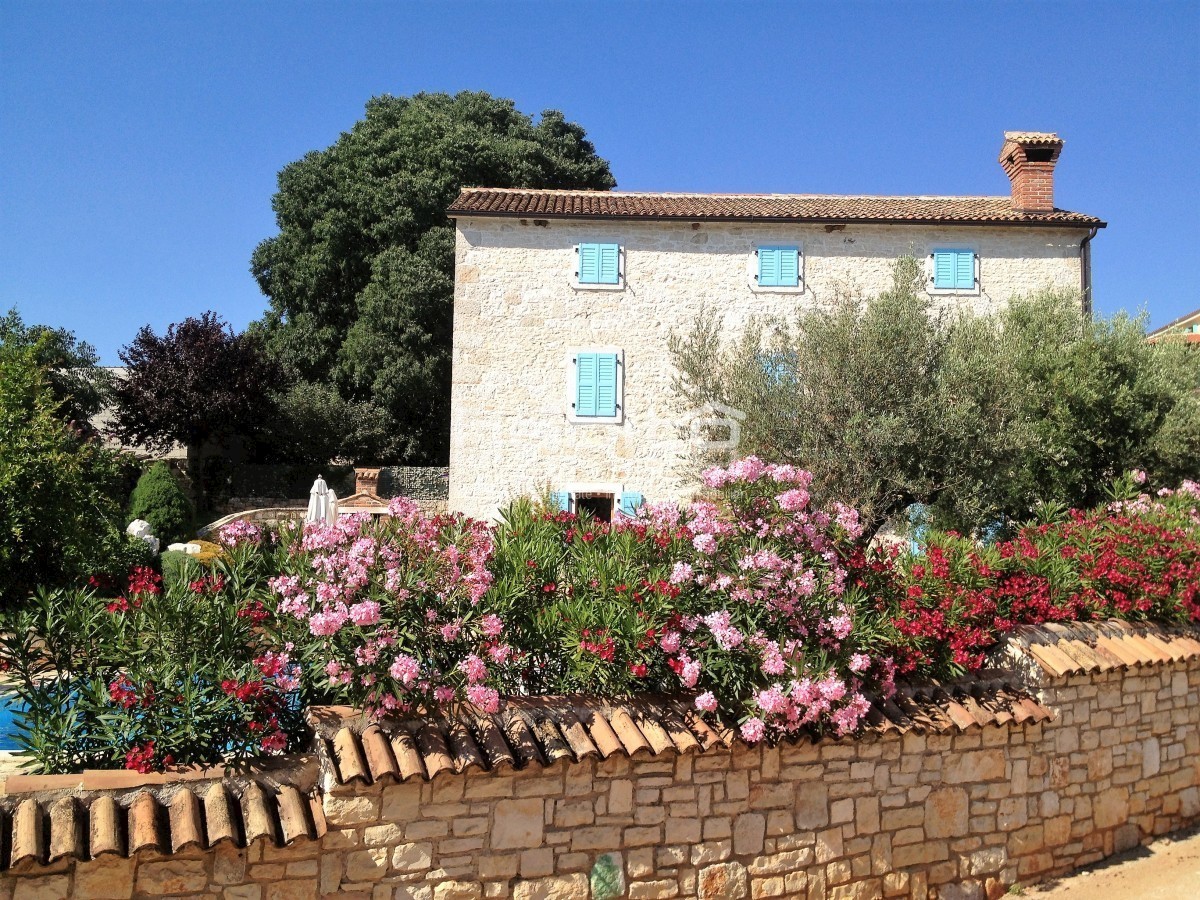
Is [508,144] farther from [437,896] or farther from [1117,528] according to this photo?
[437,896]

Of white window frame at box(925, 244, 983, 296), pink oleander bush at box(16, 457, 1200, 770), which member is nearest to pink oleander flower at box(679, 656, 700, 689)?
pink oleander bush at box(16, 457, 1200, 770)

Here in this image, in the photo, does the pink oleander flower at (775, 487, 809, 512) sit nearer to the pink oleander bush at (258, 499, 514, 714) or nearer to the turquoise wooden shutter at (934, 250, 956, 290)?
the pink oleander bush at (258, 499, 514, 714)

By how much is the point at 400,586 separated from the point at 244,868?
1.41 metres

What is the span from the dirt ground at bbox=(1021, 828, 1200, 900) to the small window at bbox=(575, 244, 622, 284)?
1260cm

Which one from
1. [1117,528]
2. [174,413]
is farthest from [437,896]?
[174,413]

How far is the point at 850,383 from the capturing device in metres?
8.94

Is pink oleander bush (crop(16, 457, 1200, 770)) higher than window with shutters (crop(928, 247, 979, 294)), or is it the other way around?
window with shutters (crop(928, 247, 979, 294))

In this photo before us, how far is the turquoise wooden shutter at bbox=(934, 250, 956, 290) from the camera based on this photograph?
16.4 meters

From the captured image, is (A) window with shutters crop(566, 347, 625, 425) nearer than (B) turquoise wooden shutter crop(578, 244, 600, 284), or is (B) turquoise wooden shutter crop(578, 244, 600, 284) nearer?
(A) window with shutters crop(566, 347, 625, 425)

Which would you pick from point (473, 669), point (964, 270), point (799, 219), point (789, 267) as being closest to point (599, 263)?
point (789, 267)

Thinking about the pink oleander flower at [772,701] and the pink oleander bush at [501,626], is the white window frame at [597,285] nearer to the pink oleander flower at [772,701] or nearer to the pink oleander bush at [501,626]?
the pink oleander bush at [501,626]

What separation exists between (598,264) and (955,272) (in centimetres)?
703

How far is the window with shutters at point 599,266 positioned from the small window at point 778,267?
2.73 metres

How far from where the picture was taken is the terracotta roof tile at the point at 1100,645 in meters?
5.76
